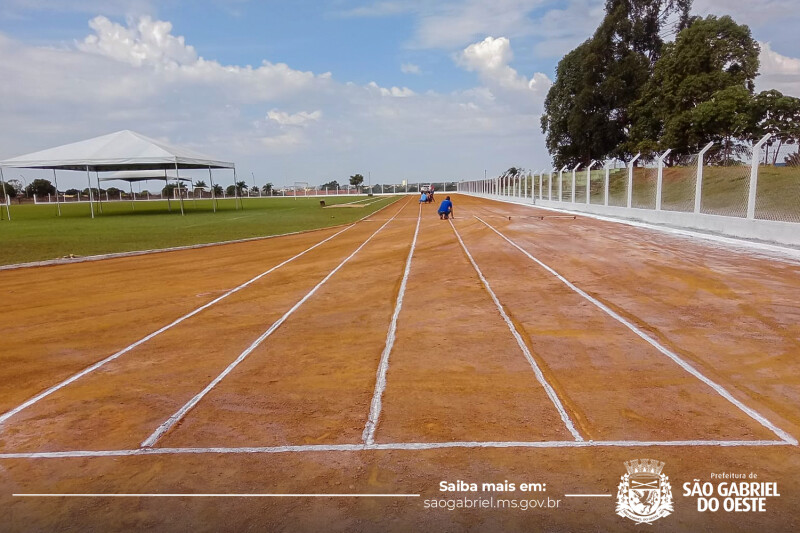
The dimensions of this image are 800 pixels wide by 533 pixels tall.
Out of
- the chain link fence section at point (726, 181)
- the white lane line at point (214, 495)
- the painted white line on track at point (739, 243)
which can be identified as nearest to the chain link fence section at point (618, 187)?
the painted white line on track at point (739, 243)

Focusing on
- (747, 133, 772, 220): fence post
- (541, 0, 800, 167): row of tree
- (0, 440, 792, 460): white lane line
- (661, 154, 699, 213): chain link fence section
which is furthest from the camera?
(541, 0, 800, 167): row of tree

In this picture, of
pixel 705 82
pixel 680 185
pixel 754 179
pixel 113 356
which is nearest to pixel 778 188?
pixel 754 179

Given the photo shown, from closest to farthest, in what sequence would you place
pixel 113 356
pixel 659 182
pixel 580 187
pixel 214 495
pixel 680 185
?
pixel 214 495, pixel 113 356, pixel 680 185, pixel 659 182, pixel 580 187

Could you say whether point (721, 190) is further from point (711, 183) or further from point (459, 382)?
point (459, 382)

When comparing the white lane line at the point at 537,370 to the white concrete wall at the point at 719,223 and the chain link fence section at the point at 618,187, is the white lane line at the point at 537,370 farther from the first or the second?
the chain link fence section at the point at 618,187

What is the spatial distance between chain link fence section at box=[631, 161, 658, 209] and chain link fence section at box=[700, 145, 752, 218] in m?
2.72

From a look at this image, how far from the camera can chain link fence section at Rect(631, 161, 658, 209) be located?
19.6 m

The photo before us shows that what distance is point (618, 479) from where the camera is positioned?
130 inches

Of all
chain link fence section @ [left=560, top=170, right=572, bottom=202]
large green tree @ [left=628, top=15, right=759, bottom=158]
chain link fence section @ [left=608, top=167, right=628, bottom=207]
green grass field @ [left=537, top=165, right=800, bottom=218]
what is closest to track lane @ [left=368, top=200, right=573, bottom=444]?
green grass field @ [left=537, top=165, right=800, bottom=218]

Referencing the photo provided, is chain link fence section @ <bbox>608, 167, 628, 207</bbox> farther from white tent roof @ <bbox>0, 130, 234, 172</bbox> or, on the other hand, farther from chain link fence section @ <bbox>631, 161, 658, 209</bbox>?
white tent roof @ <bbox>0, 130, 234, 172</bbox>

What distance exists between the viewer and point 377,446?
3.78 metres

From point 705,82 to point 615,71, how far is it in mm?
11639

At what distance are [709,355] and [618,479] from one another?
9.49 feet

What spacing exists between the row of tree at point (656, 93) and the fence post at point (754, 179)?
47.5 feet
